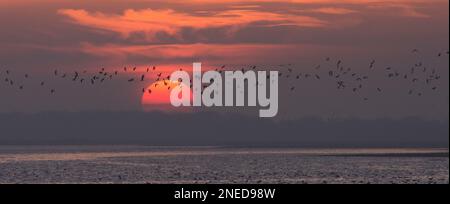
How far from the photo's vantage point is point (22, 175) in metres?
104
